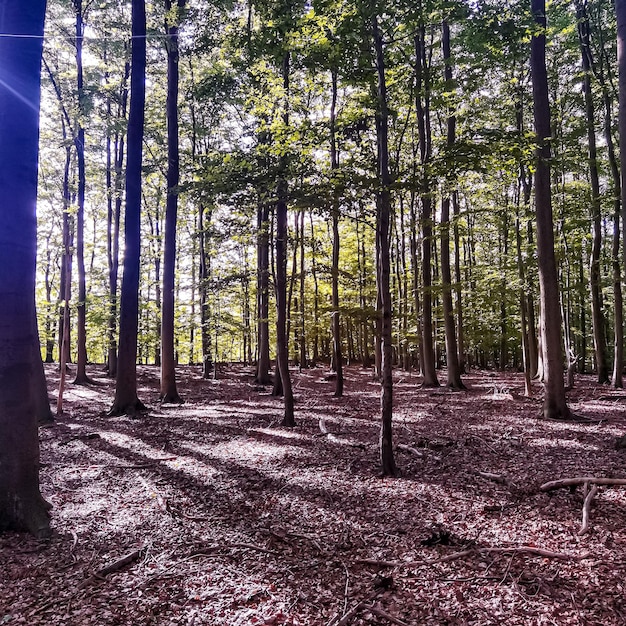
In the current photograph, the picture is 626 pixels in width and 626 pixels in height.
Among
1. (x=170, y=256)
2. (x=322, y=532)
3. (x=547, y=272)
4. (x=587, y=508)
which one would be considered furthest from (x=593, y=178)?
(x=322, y=532)

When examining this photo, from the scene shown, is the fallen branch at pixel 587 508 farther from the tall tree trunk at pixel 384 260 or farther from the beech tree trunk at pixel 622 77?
the beech tree trunk at pixel 622 77

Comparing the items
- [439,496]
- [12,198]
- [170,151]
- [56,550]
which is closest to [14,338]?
[12,198]

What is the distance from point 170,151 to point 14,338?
10672 millimetres

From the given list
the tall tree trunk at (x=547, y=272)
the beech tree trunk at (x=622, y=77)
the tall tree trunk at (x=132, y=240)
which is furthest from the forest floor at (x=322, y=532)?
the beech tree trunk at (x=622, y=77)

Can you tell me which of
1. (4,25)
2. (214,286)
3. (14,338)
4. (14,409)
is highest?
(4,25)

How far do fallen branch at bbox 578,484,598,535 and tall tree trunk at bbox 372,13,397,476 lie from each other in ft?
7.67

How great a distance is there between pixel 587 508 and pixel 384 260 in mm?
3681

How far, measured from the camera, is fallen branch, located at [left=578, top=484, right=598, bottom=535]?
167 inches

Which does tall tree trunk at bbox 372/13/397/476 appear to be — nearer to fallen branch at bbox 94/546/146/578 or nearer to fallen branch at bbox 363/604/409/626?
fallen branch at bbox 363/604/409/626

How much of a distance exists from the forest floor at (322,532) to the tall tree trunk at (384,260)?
0.53 meters

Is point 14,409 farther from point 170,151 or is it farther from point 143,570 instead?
point 170,151

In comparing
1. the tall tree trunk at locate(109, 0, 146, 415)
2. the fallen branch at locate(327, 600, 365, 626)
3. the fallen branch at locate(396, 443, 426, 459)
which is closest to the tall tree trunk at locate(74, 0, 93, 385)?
the tall tree trunk at locate(109, 0, 146, 415)

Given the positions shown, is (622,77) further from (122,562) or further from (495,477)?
(122,562)

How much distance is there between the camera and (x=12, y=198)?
457cm
